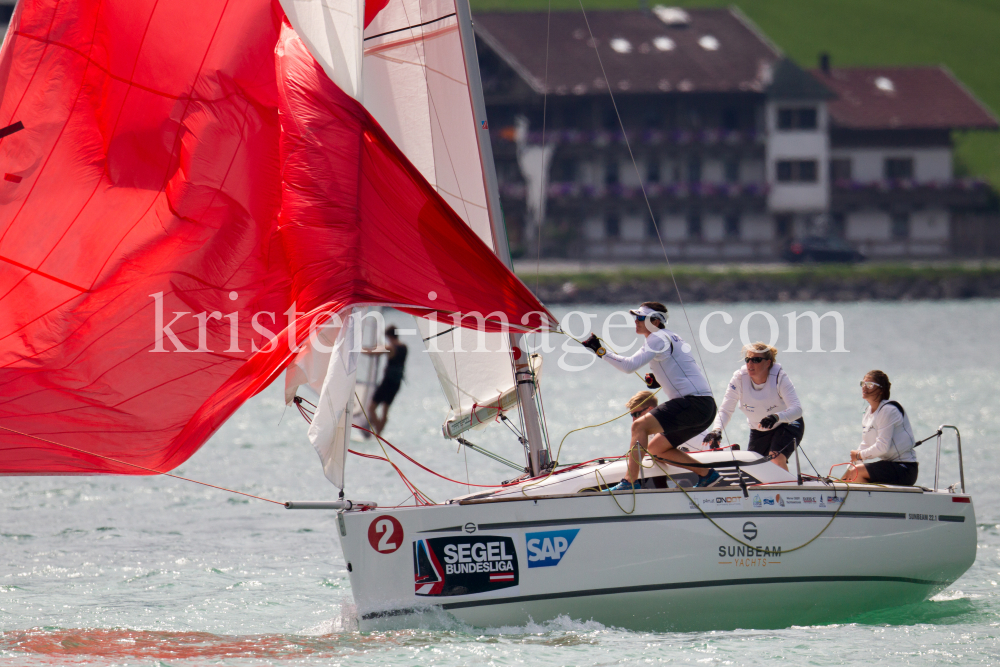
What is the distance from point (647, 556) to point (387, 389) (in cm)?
1107

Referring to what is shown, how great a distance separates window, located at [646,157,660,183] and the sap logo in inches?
2320

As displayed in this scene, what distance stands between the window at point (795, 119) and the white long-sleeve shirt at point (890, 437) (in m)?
60.2

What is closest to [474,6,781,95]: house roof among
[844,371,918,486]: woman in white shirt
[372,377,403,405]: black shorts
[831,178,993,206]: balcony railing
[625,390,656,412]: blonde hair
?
[831,178,993,206]: balcony railing

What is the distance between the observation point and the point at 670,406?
8.86m

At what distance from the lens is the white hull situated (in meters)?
8.30

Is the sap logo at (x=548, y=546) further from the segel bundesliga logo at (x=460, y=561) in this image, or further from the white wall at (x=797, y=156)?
the white wall at (x=797, y=156)

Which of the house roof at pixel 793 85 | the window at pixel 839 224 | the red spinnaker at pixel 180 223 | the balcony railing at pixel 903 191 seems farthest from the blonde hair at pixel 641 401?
the window at pixel 839 224

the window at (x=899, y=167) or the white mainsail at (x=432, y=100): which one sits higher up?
the window at (x=899, y=167)

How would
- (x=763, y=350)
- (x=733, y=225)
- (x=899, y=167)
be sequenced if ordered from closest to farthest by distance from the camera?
(x=763, y=350) < (x=733, y=225) < (x=899, y=167)

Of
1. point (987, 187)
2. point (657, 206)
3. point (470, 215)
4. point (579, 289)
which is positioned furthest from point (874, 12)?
point (470, 215)

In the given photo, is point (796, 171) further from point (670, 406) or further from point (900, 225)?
point (670, 406)

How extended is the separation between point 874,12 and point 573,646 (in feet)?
362

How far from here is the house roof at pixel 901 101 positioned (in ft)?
226

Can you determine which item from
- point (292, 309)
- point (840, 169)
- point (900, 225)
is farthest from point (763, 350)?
point (900, 225)
